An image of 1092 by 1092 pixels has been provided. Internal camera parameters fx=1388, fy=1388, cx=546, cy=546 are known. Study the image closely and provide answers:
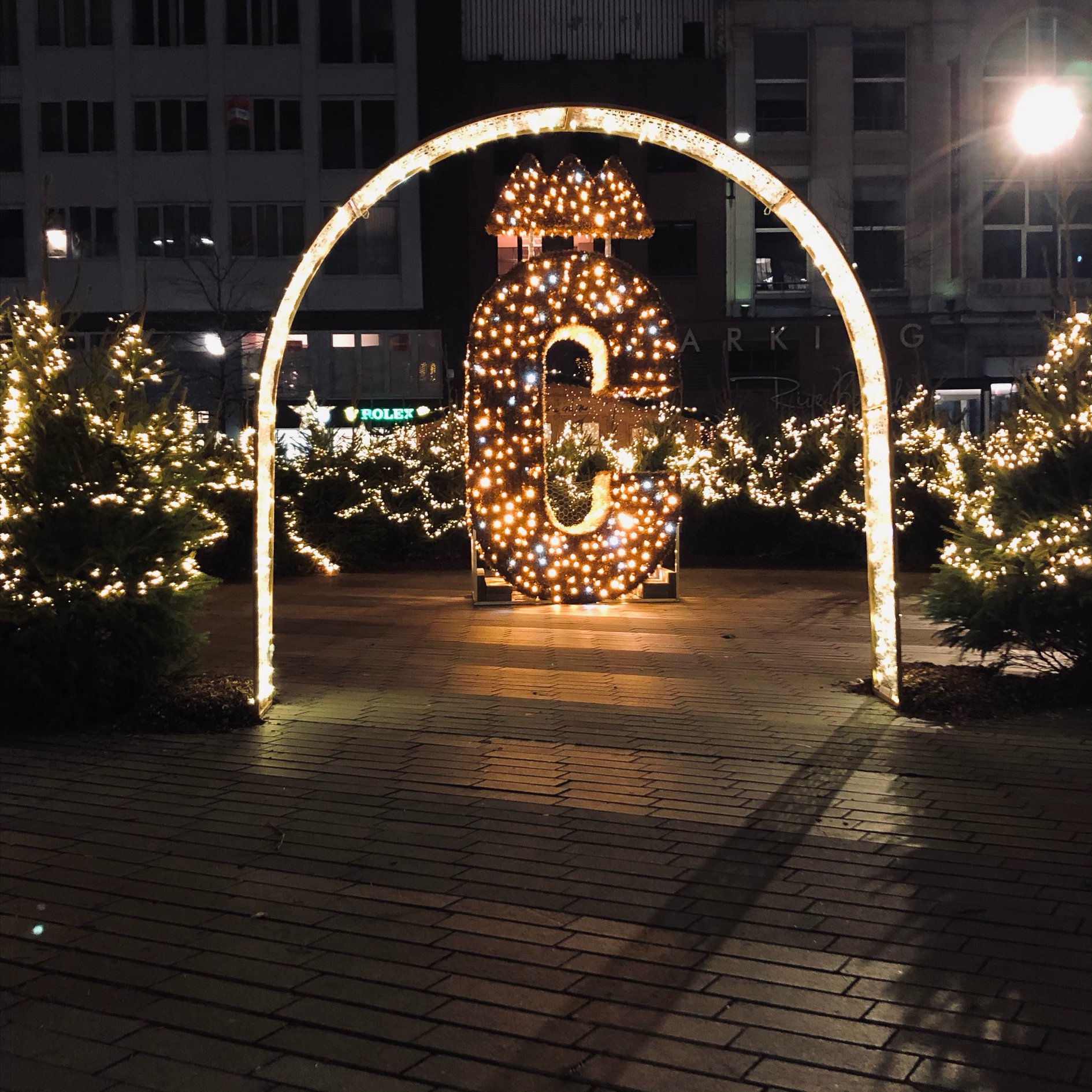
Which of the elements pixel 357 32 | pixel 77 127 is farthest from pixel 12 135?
pixel 357 32

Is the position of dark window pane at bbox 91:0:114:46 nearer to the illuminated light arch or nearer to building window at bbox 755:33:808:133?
building window at bbox 755:33:808:133

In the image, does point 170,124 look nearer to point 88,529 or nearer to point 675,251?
point 675,251

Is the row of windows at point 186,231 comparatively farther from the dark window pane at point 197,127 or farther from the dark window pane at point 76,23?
the dark window pane at point 76,23

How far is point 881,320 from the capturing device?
3959 centimetres

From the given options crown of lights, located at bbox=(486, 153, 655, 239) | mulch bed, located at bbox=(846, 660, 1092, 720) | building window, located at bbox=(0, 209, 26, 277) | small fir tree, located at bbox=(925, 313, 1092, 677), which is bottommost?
mulch bed, located at bbox=(846, 660, 1092, 720)

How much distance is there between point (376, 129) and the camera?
40.2 metres

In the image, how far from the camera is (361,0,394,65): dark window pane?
4009cm

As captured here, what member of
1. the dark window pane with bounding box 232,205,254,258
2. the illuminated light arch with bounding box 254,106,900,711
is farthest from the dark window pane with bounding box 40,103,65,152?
the illuminated light arch with bounding box 254,106,900,711

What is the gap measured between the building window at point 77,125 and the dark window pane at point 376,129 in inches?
283

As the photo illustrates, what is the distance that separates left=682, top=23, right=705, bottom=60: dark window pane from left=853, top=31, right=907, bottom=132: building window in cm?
440

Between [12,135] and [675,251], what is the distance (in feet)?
63.8

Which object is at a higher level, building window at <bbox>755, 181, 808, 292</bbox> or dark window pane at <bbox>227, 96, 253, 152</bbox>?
dark window pane at <bbox>227, 96, 253, 152</bbox>

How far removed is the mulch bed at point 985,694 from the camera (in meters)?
8.70

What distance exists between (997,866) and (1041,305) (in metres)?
36.0
